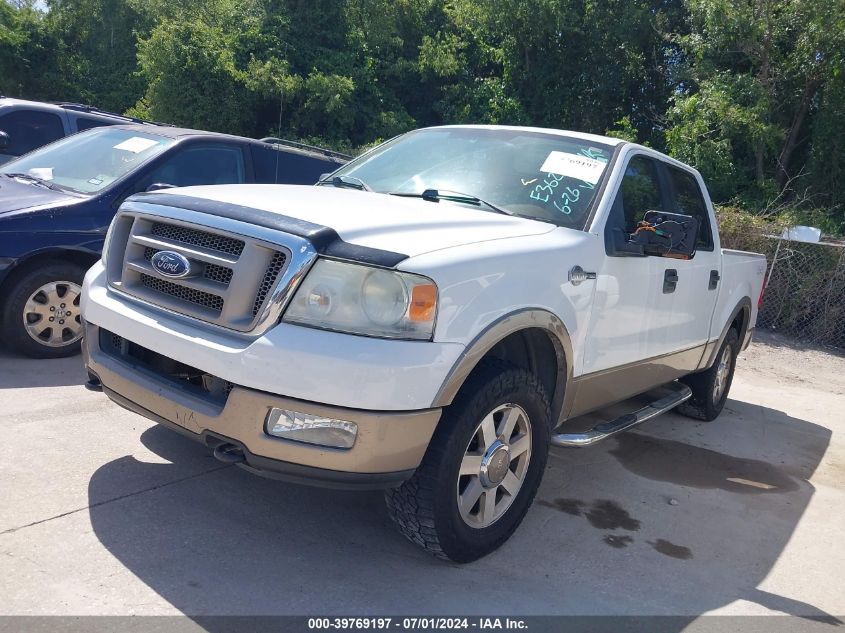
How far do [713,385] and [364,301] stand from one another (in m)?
4.21

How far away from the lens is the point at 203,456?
433cm

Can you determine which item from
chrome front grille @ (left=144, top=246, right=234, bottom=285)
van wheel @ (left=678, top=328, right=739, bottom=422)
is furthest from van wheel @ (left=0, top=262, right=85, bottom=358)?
van wheel @ (left=678, top=328, right=739, bottom=422)

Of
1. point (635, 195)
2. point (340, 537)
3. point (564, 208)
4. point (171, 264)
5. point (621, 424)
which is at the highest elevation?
point (635, 195)

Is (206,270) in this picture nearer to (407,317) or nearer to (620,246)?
(407,317)

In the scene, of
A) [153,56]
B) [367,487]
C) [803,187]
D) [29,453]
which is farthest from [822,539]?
[153,56]

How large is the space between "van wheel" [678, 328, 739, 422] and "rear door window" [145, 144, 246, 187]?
4.05m

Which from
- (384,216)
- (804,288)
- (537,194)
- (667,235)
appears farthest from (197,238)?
(804,288)

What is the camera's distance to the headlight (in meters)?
2.97

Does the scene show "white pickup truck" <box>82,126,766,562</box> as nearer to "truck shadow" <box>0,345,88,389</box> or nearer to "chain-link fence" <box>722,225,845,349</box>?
"truck shadow" <box>0,345,88,389</box>

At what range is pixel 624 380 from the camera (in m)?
4.57

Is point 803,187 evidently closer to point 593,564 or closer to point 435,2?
point 435,2

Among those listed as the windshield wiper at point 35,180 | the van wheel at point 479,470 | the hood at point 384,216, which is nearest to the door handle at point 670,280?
the hood at point 384,216

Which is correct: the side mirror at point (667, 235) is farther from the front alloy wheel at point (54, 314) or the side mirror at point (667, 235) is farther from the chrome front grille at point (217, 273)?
the front alloy wheel at point (54, 314)

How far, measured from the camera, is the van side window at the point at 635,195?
434 centimetres
